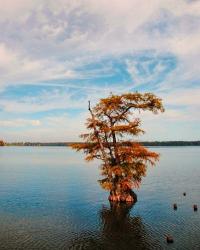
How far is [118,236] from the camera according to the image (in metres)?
36.8

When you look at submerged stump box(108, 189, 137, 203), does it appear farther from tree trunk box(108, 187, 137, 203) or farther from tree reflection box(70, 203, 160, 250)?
tree reflection box(70, 203, 160, 250)

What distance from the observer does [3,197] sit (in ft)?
193

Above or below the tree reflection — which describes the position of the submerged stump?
above

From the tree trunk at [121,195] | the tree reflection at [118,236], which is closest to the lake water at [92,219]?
the tree reflection at [118,236]

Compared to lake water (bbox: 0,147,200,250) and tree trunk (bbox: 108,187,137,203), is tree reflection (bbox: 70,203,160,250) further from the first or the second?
tree trunk (bbox: 108,187,137,203)

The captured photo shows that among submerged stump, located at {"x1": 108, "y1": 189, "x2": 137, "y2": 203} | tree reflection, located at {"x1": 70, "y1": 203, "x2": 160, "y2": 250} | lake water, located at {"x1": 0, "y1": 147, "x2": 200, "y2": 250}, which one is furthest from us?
submerged stump, located at {"x1": 108, "y1": 189, "x2": 137, "y2": 203}

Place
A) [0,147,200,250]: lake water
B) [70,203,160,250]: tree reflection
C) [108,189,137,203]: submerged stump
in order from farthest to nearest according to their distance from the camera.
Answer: [108,189,137,203]: submerged stump < [0,147,200,250]: lake water < [70,203,160,250]: tree reflection

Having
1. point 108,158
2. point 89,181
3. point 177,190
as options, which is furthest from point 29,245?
point 89,181

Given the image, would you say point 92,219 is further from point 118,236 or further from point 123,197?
point 123,197

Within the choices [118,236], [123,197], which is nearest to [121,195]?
[123,197]

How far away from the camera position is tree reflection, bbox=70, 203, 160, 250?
33500 mm

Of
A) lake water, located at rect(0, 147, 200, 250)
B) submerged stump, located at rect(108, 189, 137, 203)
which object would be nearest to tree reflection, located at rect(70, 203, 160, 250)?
lake water, located at rect(0, 147, 200, 250)

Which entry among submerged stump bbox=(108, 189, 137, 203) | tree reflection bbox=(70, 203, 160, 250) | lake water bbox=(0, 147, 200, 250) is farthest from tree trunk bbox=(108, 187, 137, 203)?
tree reflection bbox=(70, 203, 160, 250)

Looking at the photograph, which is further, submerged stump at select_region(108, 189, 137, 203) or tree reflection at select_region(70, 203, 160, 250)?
submerged stump at select_region(108, 189, 137, 203)
